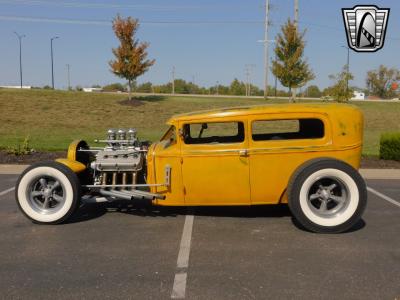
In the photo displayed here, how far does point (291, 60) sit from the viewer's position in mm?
31078

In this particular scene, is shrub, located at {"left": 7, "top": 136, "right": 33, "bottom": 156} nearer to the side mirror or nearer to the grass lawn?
the grass lawn

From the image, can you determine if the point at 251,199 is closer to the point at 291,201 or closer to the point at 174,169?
the point at 291,201

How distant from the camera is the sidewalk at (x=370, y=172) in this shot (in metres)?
9.49

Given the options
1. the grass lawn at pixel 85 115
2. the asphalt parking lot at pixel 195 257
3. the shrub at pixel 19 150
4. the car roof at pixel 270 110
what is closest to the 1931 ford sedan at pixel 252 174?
the car roof at pixel 270 110

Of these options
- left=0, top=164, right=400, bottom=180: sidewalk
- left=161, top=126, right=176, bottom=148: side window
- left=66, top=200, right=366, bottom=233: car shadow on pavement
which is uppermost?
left=161, top=126, right=176, bottom=148: side window

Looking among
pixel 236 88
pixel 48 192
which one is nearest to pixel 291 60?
pixel 48 192

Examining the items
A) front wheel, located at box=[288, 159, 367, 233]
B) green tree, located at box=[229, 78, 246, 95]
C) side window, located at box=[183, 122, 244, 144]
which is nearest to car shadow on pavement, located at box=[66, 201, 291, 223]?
front wheel, located at box=[288, 159, 367, 233]

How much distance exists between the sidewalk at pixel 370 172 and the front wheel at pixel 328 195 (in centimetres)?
463

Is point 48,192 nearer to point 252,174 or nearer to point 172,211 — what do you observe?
point 172,211

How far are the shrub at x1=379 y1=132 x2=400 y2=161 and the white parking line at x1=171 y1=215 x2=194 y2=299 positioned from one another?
304 inches

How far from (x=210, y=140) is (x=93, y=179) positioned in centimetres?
188

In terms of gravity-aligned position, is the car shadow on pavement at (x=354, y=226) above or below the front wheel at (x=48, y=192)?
below

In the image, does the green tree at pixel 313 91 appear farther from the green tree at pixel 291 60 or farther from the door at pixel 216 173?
the door at pixel 216 173

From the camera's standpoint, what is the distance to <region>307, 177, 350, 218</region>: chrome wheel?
5196 mm
